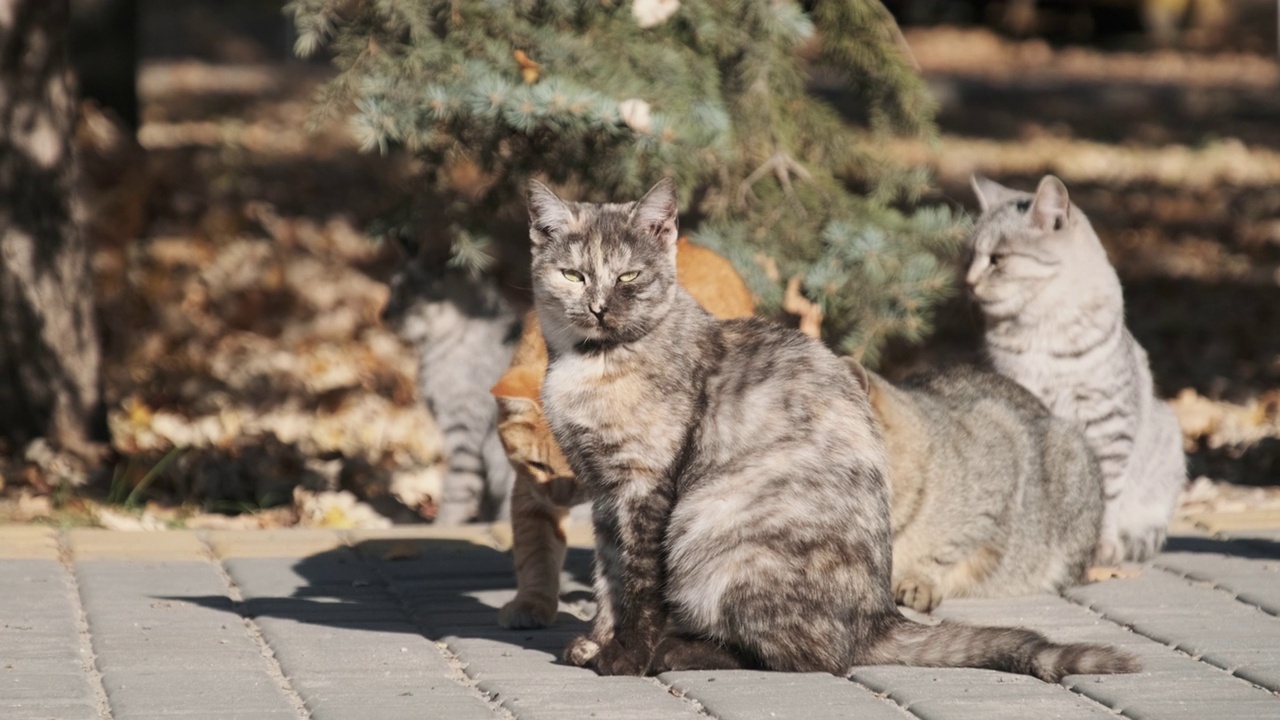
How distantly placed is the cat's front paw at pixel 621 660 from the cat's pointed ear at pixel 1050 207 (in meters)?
2.79

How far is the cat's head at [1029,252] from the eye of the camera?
Answer: 246 inches

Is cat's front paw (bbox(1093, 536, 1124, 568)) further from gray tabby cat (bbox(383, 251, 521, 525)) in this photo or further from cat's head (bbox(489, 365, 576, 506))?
gray tabby cat (bbox(383, 251, 521, 525))

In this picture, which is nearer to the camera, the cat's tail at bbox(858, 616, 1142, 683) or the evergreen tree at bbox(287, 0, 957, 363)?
the cat's tail at bbox(858, 616, 1142, 683)

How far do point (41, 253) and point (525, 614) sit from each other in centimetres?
362

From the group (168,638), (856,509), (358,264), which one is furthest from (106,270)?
(856,509)

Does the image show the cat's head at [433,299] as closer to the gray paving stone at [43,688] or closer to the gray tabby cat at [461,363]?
the gray tabby cat at [461,363]

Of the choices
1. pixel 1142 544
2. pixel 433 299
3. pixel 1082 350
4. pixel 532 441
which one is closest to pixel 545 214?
pixel 532 441

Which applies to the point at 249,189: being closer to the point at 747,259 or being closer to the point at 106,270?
the point at 106,270

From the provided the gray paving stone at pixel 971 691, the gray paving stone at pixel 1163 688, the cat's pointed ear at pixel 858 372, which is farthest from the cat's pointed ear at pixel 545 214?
the gray paving stone at pixel 1163 688

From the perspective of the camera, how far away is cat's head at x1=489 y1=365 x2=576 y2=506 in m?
5.03

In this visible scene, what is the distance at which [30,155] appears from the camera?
7.36 meters

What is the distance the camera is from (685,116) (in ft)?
19.4

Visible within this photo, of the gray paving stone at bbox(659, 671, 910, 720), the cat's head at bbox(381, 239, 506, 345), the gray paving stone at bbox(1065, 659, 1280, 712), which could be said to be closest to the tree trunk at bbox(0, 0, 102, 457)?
the cat's head at bbox(381, 239, 506, 345)

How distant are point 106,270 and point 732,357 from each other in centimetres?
705
